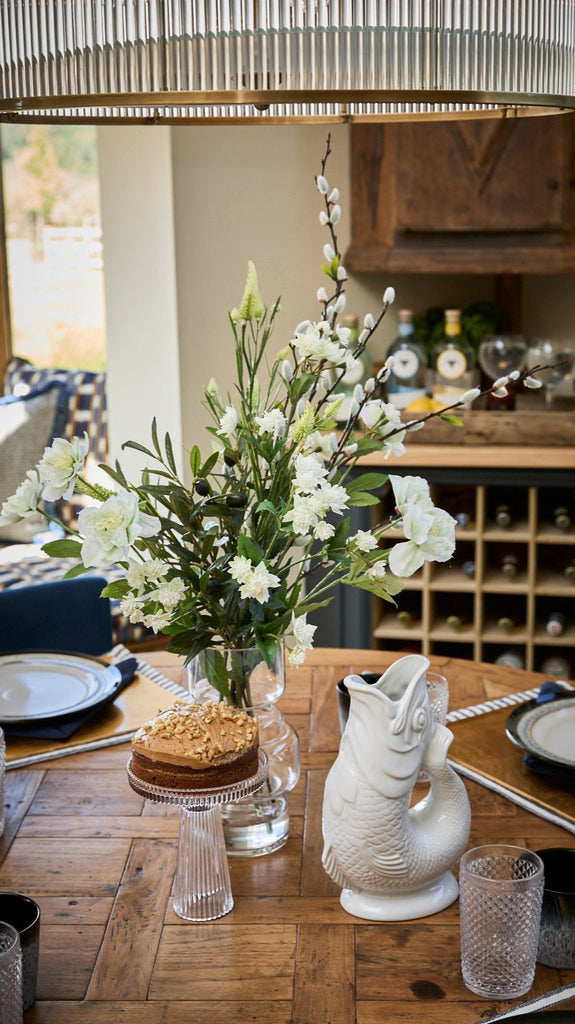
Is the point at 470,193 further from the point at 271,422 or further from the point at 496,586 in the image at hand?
the point at 271,422

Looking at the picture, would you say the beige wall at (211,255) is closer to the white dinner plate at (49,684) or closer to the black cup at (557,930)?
the white dinner plate at (49,684)

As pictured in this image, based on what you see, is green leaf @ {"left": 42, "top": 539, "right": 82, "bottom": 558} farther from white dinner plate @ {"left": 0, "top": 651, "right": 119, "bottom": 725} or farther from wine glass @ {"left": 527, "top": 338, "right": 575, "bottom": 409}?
wine glass @ {"left": 527, "top": 338, "right": 575, "bottom": 409}

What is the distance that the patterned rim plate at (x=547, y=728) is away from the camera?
4.85 ft

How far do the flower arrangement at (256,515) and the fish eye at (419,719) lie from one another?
129 mm

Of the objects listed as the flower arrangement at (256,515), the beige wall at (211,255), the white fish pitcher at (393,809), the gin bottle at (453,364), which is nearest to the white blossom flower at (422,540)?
the flower arrangement at (256,515)

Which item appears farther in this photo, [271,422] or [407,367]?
[407,367]

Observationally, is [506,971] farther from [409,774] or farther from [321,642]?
[321,642]

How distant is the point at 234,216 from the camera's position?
345 cm

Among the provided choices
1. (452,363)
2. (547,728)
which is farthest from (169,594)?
(452,363)

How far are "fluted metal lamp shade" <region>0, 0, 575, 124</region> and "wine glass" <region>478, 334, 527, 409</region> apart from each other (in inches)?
87.0

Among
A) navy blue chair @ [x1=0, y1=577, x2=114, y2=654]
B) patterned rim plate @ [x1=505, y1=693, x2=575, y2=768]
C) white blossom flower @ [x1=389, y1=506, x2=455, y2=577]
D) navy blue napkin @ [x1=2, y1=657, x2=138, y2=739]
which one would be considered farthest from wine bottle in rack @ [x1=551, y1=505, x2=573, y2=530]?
white blossom flower @ [x1=389, y1=506, x2=455, y2=577]

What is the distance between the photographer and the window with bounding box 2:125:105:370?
4609 mm

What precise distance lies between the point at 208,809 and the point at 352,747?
171mm

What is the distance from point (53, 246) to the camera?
4695 mm
